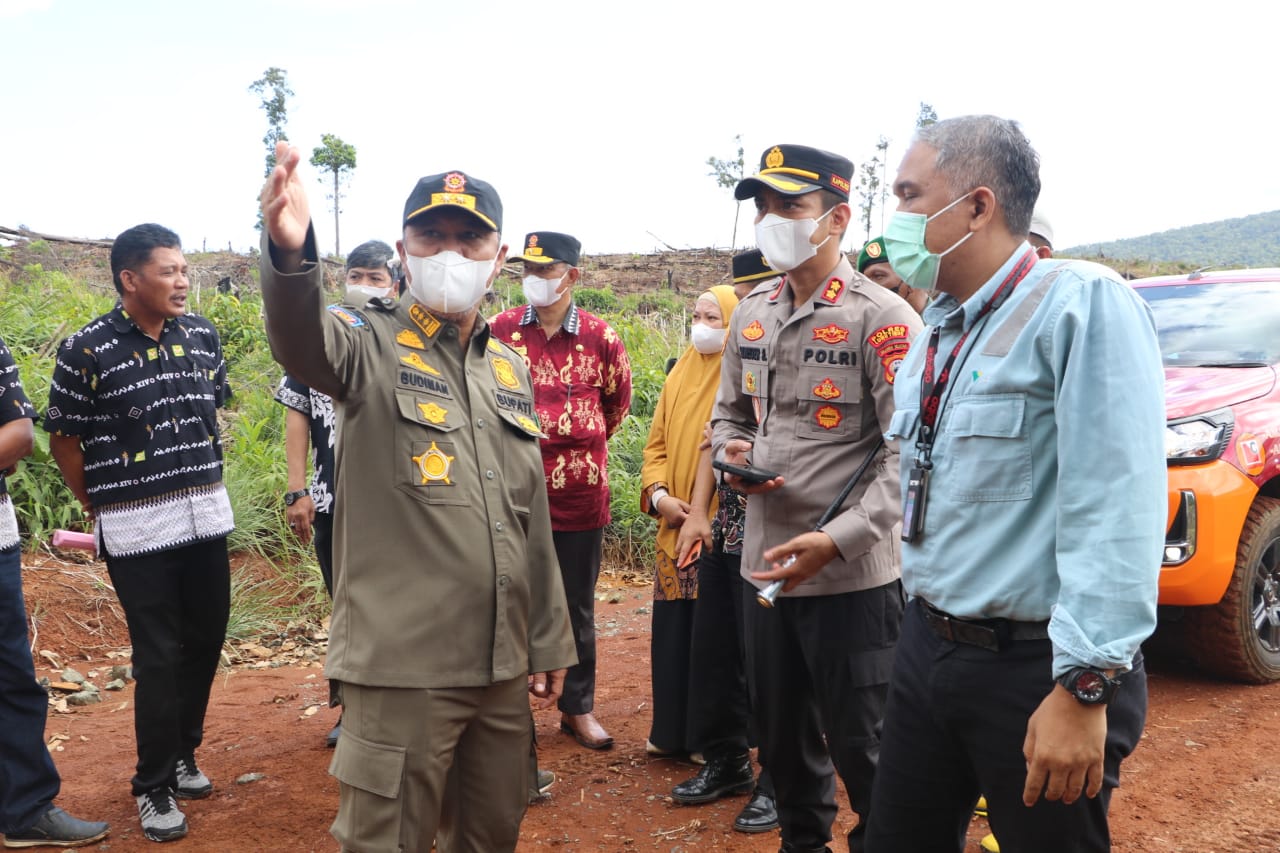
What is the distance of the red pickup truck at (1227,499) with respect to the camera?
4547 mm

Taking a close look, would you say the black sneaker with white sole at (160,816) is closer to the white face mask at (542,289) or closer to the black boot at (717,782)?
the black boot at (717,782)

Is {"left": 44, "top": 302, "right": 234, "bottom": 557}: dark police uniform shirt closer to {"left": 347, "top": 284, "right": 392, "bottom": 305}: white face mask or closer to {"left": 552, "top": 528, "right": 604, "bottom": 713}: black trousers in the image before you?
{"left": 347, "top": 284, "right": 392, "bottom": 305}: white face mask

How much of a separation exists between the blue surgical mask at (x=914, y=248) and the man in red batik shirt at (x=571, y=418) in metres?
2.42

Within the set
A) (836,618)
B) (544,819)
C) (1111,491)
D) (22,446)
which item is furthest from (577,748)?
(1111,491)

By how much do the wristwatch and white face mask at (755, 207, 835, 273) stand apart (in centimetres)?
168

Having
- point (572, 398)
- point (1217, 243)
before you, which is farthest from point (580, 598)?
point (1217, 243)

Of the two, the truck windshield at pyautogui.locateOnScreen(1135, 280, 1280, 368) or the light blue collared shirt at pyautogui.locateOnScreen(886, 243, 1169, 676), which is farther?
the truck windshield at pyautogui.locateOnScreen(1135, 280, 1280, 368)

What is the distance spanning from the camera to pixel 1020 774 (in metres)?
1.86

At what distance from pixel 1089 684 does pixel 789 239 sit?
173 cm

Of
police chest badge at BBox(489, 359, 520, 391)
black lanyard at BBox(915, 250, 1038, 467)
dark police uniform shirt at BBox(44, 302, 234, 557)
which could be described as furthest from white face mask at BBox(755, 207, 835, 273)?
dark police uniform shirt at BBox(44, 302, 234, 557)

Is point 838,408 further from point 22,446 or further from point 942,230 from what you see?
point 22,446

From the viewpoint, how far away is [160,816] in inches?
145

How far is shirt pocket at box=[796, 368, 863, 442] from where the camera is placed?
2.95m

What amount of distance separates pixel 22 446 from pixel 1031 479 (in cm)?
332
